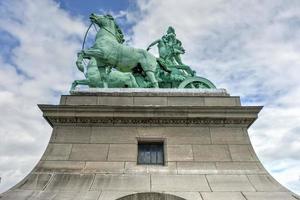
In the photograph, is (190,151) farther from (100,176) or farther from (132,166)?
(100,176)

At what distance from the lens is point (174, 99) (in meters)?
10.1

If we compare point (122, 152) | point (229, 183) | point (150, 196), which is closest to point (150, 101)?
point (122, 152)

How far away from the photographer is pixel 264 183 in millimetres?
8234

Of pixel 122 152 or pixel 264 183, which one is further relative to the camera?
pixel 122 152

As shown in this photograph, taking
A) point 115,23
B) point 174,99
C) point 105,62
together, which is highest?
point 115,23

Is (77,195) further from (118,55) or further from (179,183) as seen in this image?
(118,55)

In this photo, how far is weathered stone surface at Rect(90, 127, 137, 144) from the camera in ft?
29.8

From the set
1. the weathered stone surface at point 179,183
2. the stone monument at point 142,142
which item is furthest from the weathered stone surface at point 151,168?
the weathered stone surface at point 179,183

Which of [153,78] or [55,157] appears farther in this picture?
[153,78]

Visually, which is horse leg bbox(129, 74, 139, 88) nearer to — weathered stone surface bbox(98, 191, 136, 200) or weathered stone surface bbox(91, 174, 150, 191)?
weathered stone surface bbox(91, 174, 150, 191)

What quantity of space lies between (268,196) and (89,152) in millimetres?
5149

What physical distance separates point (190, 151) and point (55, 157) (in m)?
4.08

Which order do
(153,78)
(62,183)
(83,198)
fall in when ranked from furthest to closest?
(153,78), (62,183), (83,198)

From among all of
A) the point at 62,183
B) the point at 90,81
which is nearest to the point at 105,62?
the point at 90,81
